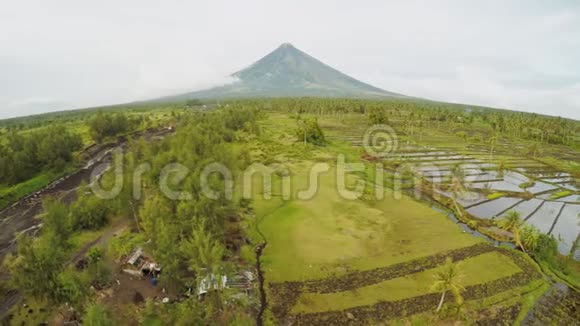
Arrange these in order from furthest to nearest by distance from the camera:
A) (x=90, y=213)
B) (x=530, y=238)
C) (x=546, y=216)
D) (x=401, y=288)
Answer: (x=546, y=216) < (x=90, y=213) < (x=530, y=238) < (x=401, y=288)

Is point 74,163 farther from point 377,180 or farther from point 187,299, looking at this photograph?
point 377,180

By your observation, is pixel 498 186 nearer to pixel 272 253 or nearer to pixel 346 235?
pixel 346 235

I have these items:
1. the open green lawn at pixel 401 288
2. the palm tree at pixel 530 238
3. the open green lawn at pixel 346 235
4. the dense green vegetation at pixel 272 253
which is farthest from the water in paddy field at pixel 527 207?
the open green lawn at pixel 401 288

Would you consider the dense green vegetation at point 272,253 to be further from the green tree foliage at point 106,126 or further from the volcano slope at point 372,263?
the green tree foliage at point 106,126

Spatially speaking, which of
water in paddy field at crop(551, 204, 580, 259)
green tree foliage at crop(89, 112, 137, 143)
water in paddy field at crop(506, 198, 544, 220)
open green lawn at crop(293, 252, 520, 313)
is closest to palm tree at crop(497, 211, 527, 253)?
open green lawn at crop(293, 252, 520, 313)

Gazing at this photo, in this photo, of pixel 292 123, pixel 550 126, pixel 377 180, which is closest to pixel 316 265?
pixel 377 180

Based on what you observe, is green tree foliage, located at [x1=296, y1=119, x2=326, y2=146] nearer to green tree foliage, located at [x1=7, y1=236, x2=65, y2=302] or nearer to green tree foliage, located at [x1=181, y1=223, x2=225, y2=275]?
green tree foliage, located at [x1=181, y1=223, x2=225, y2=275]

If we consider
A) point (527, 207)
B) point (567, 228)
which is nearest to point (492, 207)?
point (527, 207)
